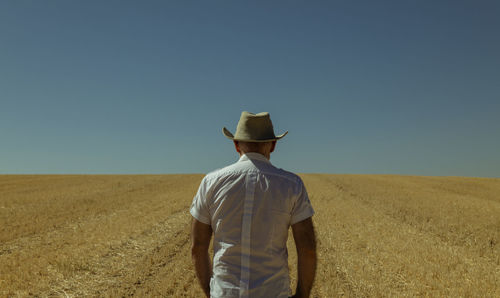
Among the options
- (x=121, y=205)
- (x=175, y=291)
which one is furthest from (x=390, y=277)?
(x=121, y=205)

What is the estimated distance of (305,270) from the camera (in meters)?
2.53

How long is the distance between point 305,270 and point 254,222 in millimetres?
601

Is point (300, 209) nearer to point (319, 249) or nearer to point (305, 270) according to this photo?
point (305, 270)

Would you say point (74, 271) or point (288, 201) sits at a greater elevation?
point (288, 201)

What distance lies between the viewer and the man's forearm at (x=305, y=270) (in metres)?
2.47

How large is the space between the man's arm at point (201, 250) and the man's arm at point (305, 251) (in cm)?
66

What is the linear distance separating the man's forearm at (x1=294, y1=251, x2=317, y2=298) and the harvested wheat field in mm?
3947

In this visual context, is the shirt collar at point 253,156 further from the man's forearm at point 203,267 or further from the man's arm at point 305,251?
the man's forearm at point 203,267

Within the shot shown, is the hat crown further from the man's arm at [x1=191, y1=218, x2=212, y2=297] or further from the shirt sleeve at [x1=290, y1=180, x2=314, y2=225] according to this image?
the man's arm at [x1=191, y1=218, x2=212, y2=297]

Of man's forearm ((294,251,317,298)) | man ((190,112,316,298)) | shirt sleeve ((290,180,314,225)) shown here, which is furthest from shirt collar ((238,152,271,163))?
man's forearm ((294,251,317,298))

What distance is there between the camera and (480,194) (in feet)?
75.1

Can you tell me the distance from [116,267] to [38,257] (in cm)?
247

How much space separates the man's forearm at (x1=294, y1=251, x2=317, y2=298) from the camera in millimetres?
2469

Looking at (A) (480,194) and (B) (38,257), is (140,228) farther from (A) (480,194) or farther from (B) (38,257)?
(A) (480,194)
